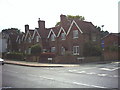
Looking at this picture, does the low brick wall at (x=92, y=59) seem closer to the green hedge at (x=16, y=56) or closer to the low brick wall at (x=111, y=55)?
the low brick wall at (x=111, y=55)

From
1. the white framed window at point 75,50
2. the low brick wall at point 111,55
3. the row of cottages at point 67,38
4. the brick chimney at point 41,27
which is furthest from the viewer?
the brick chimney at point 41,27

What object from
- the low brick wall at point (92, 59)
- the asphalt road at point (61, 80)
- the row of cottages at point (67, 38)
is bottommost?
the asphalt road at point (61, 80)

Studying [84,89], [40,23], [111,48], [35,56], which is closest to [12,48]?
[40,23]

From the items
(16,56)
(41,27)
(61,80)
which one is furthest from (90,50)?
(61,80)

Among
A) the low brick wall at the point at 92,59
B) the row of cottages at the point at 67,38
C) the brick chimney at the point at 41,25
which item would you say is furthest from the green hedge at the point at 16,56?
the low brick wall at the point at 92,59

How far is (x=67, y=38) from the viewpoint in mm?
41094

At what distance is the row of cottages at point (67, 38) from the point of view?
37938 mm

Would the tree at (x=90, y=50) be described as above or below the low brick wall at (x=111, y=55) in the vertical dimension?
above

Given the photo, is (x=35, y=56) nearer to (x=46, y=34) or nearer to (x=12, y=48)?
(x=46, y=34)

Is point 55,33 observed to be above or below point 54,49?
above

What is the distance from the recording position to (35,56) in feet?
124

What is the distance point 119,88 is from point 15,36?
5760 centimetres

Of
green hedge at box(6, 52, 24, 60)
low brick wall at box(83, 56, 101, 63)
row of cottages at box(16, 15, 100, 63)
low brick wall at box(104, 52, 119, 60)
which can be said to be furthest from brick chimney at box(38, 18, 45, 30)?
low brick wall at box(83, 56, 101, 63)

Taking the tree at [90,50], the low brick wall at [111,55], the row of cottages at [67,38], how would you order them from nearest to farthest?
the tree at [90,50]
the low brick wall at [111,55]
the row of cottages at [67,38]
